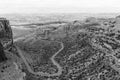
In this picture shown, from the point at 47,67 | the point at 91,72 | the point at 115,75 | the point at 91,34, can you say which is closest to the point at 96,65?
the point at 91,72

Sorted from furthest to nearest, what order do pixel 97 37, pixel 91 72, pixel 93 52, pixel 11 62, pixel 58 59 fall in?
1. pixel 97 37
2. pixel 58 59
3. pixel 93 52
4. pixel 11 62
5. pixel 91 72

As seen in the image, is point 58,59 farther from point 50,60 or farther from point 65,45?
point 65,45

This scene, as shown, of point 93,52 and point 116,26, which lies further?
point 116,26

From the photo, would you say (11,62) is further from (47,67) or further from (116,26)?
(116,26)

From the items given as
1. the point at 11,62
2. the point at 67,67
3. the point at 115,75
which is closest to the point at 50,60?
the point at 67,67

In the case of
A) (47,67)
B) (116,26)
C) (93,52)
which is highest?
(116,26)

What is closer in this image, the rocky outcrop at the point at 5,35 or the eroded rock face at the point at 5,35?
the rocky outcrop at the point at 5,35

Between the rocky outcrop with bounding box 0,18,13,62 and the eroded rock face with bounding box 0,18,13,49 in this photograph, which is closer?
the rocky outcrop with bounding box 0,18,13,62

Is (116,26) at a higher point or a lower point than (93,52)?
higher

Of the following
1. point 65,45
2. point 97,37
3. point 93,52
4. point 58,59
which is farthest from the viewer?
point 65,45
